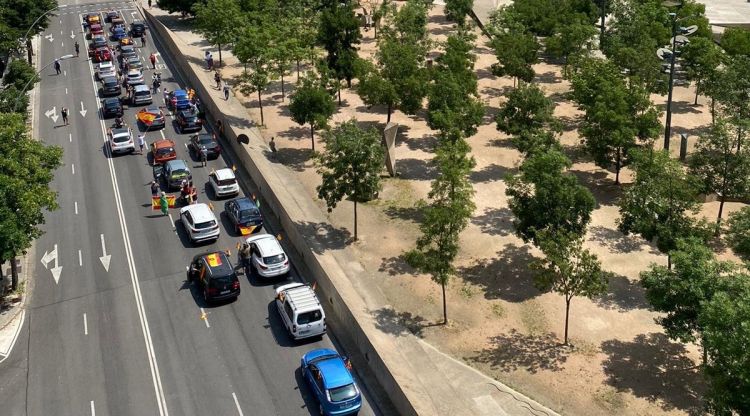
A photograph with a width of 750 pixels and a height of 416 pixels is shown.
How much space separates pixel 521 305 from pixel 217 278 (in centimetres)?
1498

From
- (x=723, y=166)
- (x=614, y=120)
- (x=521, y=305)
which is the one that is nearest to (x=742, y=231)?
(x=723, y=166)

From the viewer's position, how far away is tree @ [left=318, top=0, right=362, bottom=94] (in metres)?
59.1

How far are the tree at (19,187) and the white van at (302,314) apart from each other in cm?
1303

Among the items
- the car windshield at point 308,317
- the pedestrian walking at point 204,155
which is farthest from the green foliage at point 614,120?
the pedestrian walking at point 204,155

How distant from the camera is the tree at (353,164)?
3838 cm

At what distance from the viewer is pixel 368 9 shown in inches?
3799

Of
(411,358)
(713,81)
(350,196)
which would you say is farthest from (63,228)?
(713,81)

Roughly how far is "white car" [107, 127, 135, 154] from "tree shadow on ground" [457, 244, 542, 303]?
91.8 ft

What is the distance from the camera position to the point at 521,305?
3491 cm

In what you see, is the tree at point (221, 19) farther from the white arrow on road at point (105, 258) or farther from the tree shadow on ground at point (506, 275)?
the tree shadow on ground at point (506, 275)

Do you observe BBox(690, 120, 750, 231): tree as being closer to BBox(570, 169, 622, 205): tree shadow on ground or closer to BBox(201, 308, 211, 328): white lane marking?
BBox(570, 169, 622, 205): tree shadow on ground

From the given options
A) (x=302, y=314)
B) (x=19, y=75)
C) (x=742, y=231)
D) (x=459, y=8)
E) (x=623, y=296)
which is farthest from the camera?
(x=459, y=8)

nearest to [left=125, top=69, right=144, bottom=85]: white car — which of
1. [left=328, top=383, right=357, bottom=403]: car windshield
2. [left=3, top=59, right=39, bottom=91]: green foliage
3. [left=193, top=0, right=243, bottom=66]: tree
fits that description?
[left=193, top=0, right=243, bottom=66]: tree

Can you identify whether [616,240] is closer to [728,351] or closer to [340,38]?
[728,351]
